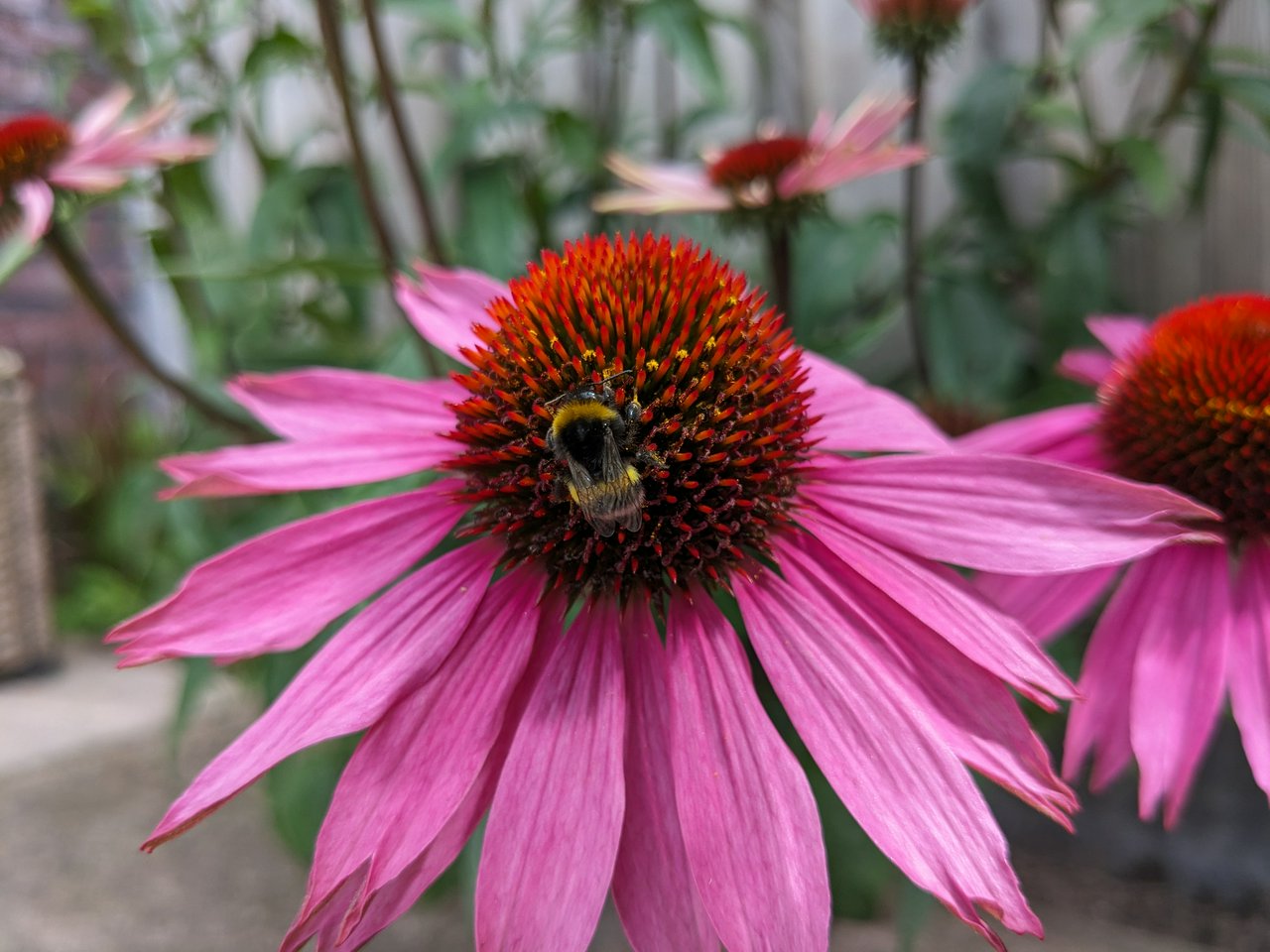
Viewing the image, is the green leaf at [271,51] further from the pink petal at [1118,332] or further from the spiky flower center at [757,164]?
the pink petal at [1118,332]

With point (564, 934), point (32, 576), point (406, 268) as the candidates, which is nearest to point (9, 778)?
point (32, 576)

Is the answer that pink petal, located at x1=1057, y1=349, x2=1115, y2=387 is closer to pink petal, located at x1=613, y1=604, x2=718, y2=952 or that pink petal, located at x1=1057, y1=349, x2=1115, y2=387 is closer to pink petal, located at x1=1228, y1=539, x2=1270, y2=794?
pink petal, located at x1=1228, y1=539, x2=1270, y2=794

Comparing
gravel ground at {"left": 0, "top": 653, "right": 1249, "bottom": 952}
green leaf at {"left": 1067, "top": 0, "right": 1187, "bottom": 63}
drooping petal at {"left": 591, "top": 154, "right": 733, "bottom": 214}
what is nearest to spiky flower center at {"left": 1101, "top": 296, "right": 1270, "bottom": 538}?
green leaf at {"left": 1067, "top": 0, "right": 1187, "bottom": 63}

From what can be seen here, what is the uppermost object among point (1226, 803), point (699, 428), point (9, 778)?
point (699, 428)

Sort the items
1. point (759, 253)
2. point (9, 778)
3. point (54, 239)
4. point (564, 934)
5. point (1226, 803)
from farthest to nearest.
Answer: point (9, 778), point (759, 253), point (1226, 803), point (54, 239), point (564, 934)

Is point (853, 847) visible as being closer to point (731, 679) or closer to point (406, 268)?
point (731, 679)
